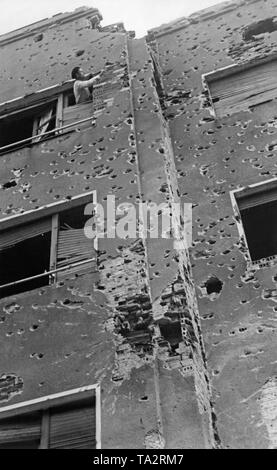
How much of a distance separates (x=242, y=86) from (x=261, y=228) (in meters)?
2.56

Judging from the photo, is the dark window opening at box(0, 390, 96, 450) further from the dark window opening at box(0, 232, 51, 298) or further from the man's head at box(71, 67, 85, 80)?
the man's head at box(71, 67, 85, 80)

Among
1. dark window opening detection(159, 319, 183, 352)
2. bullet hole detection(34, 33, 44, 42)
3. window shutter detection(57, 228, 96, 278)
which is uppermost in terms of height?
bullet hole detection(34, 33, 44, 42)

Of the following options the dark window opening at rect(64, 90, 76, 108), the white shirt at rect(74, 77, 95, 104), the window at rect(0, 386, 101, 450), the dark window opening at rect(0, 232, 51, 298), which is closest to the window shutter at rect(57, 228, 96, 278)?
the dark window opening at rect(0, 232, 51, 298)

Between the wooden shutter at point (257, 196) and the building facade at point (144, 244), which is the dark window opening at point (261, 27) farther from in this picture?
the wooden shutter at point (257, 196)

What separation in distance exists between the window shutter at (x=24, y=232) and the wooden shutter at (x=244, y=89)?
10.4 ft

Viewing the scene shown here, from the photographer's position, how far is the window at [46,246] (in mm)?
7832

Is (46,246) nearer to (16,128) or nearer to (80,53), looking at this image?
(16,128)

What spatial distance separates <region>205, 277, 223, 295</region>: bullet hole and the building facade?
13 mm

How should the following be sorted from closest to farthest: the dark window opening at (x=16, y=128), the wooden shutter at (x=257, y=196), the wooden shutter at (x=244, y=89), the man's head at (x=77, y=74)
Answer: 1. the wooden shutter at (x=257, y=196)
2. the wooden shutter at (x=244, y=89)
3. the man's head at (x=77, y=74)
4. the dark window opening at (x=16, y=128)

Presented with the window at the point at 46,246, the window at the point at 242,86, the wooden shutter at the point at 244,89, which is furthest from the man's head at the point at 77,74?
the window at the point at 46,246

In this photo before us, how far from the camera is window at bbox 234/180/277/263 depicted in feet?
27.1

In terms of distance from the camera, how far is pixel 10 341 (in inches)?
277
